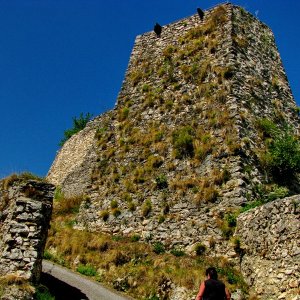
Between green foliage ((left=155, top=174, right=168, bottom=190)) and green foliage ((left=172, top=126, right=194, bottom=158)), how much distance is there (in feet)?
3.85

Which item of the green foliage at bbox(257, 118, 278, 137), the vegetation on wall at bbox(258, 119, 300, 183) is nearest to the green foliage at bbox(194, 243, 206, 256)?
the vegetation on wall at bbox(258, 119, 300, 183)

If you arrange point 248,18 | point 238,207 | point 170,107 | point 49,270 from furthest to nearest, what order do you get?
point 248,18
point 170,107
point 238,207
point 49,270

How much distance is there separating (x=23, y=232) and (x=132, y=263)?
5.57 metres

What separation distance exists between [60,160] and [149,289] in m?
30.8

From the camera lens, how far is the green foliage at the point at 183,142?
1958 cm

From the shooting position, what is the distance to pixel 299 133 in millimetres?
21281

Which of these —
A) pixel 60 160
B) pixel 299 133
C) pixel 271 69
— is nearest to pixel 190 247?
pixel 299 133

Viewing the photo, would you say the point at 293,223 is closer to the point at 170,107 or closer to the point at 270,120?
the point at 270,120

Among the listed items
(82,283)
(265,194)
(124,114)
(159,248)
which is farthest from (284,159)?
(82,283)

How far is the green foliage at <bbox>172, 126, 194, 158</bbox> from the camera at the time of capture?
19.6 metres

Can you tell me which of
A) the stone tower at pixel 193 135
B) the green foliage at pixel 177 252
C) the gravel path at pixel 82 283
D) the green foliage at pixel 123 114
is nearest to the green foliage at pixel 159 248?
the stone tower at pixel 193 135

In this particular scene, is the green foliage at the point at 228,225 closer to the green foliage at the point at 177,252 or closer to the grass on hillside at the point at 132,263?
the grass on hillside at the point at 132,263

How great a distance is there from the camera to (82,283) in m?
14.5

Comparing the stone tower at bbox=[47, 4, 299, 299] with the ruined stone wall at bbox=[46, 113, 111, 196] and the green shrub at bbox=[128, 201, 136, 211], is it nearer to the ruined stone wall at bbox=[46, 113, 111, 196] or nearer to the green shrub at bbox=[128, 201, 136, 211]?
the green shrub at bbox=[128, 201, 136, 211]
